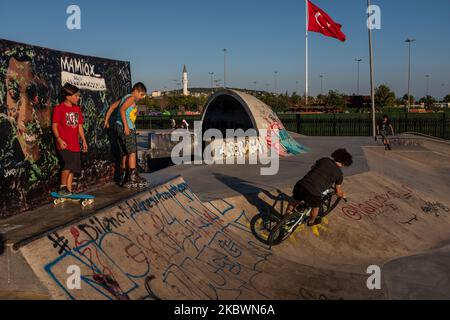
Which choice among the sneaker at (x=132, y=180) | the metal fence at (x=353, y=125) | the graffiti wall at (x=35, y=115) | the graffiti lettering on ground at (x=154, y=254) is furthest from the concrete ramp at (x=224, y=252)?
the metal fence at (x=353, y=125)

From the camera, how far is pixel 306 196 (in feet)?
23.5

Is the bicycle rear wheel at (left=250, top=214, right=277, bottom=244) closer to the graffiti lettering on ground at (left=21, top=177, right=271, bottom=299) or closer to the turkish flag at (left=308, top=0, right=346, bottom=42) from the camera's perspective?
the graffiti lettering on ground at (left=21, top=177, right=271, bottom=299)

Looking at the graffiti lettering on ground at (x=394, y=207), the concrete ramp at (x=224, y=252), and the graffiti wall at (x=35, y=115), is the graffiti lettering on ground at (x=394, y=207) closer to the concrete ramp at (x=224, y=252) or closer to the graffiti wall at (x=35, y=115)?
the concrete ramp at (x=224, y=252)

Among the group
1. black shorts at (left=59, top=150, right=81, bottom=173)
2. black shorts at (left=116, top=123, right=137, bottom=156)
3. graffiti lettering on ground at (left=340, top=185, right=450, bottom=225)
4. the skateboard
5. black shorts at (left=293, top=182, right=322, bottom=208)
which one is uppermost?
black shorts at (left=116, top=123, right=137, bottom=156)

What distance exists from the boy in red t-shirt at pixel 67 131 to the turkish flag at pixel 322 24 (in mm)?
23123

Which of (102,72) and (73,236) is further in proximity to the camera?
(102,72)

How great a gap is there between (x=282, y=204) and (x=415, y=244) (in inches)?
118

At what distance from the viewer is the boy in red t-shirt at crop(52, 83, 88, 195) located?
6129 mm

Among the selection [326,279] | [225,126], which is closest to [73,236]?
[326,279]

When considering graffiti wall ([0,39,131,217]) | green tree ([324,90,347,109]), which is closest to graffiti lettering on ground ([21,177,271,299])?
graffiti wall ([0,39,131,217])

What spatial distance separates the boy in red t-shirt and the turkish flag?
75.9 ft

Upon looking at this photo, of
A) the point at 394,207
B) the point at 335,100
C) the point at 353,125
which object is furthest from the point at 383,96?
the point at 394,207
